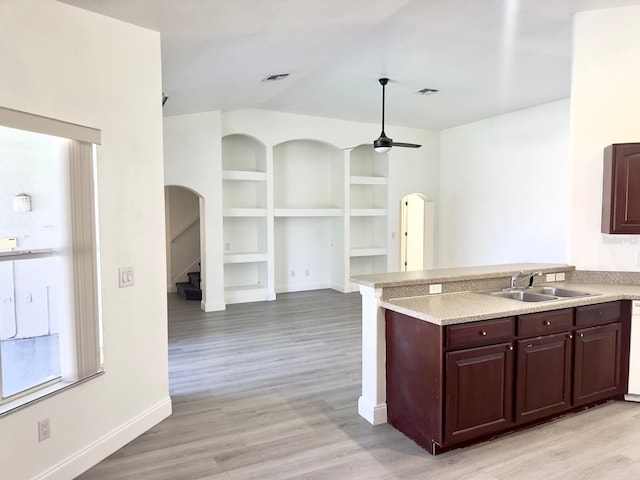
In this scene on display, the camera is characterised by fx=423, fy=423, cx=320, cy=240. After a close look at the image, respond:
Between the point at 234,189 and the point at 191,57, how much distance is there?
395 centimetres

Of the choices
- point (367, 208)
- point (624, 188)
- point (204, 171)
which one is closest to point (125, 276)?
A: point (204, 171)

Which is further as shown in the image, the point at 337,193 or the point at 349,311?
the point at 337,193

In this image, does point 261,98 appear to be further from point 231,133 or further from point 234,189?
point 234,189

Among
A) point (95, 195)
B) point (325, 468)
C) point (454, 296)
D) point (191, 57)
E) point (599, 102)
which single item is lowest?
point (325, 468)

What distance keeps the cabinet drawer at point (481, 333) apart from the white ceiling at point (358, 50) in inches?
92.9

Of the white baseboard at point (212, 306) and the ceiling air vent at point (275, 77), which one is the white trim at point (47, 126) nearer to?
the ceiling air vent at point (275, 77)

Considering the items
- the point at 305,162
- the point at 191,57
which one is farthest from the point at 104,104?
the point at 305,162

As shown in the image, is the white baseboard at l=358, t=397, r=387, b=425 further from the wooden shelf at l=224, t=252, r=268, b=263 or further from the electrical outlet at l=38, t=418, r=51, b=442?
the wooden shelf at l=224, t=252, r=268, b=263

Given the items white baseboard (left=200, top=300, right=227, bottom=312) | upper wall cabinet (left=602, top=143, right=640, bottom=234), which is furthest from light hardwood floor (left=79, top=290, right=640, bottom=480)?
white baseboard (left=200, top=300, right=227, bottom=312)

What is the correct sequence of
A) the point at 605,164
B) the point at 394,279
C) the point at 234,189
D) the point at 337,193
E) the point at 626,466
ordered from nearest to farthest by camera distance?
the point at 626,466
the point at 394,279
the point at 605,164
the point at 234,189
the point at 337,193

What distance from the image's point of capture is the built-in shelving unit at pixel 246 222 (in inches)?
282

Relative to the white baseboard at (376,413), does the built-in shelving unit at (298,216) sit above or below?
above

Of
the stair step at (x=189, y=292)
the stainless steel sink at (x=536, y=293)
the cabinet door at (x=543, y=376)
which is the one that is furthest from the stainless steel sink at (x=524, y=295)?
the stair step at (x=189, y=292)

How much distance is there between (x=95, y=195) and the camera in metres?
2.58
